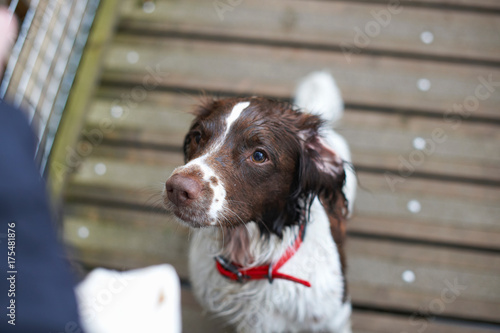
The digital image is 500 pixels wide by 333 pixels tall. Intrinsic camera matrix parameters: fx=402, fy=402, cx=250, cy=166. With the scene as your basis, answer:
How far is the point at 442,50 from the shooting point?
2729mm

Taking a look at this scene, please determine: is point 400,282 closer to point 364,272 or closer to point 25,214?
point 364,272

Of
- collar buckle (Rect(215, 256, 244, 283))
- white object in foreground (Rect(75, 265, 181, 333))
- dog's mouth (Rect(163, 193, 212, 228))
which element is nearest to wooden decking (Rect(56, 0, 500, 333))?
collar buckle (Rect(215, 256, 244, 283))

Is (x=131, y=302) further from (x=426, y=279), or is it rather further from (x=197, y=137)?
(x=426, y=279)

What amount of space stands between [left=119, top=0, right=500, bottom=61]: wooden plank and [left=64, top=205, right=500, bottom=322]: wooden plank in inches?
53.2

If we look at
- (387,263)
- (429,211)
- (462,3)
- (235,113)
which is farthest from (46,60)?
(462,3)

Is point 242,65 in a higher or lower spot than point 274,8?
lower

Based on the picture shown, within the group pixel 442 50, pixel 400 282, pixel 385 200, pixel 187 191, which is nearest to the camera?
pixel 187 191

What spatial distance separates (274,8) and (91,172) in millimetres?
1755

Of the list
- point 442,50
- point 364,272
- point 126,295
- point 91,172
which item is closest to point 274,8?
point 442,50

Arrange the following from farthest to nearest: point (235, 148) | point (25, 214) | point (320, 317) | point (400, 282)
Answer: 1. point (400, 282)
2. point (320, 317)
3. point (235, 148)
4. point (25, 214)

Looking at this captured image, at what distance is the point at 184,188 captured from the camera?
1.36m

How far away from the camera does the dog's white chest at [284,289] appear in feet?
5.69

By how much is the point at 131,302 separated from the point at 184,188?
0.41 m

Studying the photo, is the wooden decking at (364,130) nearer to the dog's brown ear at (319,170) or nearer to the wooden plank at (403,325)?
the wooden plank at (403,325)
